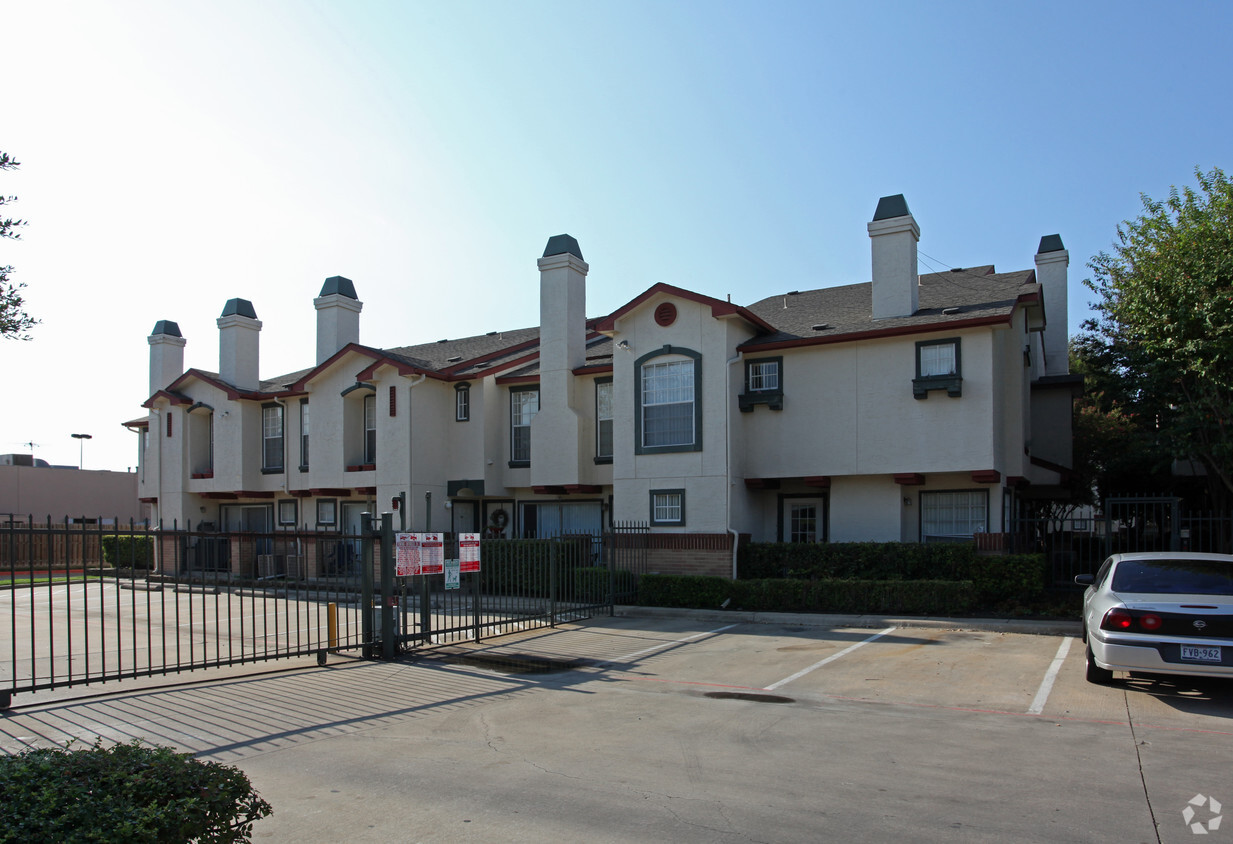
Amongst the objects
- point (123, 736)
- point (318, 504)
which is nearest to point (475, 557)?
point (123, 736)

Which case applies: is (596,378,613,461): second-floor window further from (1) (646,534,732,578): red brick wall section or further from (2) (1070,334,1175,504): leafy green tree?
(2) (1070,334,1175,504): leafy green tree

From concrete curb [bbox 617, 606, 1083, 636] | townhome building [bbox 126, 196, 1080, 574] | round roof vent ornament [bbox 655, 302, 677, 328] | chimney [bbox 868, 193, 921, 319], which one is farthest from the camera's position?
round roof vent ornament [bbox 655, 302, 677, 328]

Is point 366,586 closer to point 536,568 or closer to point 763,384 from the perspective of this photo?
point 536,568

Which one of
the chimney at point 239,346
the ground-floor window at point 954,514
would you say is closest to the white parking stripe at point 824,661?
the ground-floor window at point 954,514

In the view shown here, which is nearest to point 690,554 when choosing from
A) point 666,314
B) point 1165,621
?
point 666,314

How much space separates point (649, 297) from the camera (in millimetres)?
21875

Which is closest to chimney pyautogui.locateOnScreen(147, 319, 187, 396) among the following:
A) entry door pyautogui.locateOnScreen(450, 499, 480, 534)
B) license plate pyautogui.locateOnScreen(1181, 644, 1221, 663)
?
entry door pyautogui.locateOnScreen(450, 499, 480, 534)

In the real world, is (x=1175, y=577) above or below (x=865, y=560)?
above

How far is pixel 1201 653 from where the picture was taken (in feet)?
32.1

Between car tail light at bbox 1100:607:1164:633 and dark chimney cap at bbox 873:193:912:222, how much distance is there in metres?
13.3

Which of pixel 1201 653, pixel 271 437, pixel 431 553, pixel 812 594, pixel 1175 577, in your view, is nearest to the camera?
pixel 1201 653

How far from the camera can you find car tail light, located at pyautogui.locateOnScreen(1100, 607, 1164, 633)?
→ 1007 centimetres

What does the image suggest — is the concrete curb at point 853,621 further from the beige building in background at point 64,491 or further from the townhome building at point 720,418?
the beige building in background at point 64,491

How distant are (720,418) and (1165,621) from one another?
11.7m
